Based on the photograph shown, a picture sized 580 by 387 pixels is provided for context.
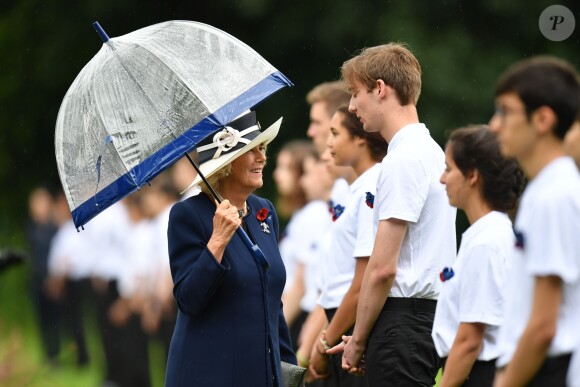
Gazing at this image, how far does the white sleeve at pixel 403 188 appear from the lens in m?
5.60

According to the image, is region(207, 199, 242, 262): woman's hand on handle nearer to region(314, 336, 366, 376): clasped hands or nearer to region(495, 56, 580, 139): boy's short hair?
region(314, 336, 366, 376): clasped hands

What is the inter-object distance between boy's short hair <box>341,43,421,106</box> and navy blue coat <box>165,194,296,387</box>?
3.25ft

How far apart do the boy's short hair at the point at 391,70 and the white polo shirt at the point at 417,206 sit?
0.18m

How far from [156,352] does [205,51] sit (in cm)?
815

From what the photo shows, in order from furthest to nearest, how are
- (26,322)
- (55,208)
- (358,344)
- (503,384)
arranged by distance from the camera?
(26,322)
(55,208)
(358,344)
(503,384)

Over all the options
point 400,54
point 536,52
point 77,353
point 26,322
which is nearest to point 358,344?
point 400,54

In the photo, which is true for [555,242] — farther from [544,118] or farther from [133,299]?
[133,299]

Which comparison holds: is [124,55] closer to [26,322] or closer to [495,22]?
[495,22]

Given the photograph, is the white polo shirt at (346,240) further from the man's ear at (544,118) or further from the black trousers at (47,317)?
the black trousers at (47,317)

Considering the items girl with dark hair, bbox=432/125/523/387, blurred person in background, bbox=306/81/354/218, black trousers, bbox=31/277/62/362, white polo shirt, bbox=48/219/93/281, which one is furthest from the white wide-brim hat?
black trousers, bbox=31/277/62/362

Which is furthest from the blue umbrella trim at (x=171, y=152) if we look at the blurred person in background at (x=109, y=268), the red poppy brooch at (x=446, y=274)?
the blurred person in background at (x=109, y=268)

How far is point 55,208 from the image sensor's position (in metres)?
17.2

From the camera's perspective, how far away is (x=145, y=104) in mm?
5297

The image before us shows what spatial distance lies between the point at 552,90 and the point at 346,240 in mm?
2879
